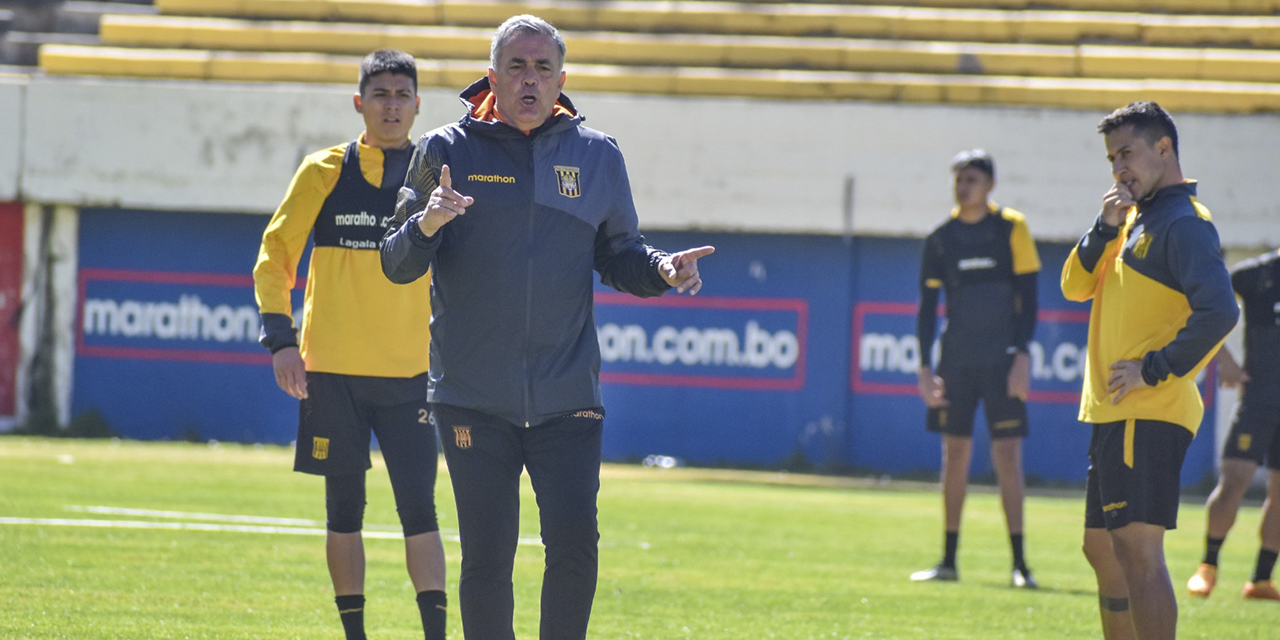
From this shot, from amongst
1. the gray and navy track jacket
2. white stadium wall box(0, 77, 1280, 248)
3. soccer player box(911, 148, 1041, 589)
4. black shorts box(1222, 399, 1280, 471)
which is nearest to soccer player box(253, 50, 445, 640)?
the gray and navy track jacket

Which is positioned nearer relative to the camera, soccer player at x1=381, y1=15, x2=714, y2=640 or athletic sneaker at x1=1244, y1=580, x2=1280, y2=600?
soccer player at x1=381, y1=15, x2=714, y2=640

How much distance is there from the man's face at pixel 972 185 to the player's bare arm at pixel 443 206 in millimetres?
5832

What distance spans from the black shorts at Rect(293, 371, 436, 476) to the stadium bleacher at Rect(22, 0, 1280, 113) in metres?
14.8

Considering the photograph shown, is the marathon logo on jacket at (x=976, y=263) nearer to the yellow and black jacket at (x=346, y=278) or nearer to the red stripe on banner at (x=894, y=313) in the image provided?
the yellow and black jacket at (x=346, y=278)

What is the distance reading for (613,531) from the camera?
1154cm

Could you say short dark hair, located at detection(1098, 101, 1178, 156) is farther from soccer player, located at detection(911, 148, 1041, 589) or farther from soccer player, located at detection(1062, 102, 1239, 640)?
soccer player, located at detection(911, 148, 1041, 589)

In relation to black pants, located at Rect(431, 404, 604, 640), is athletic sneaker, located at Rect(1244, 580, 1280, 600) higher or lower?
lower

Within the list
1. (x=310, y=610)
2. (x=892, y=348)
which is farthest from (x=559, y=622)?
(x=892, y=348)

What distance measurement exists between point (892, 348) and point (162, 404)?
29.7ft

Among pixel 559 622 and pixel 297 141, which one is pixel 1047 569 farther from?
pixel 297 141

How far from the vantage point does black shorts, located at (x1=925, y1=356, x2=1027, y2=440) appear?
9.95 metres

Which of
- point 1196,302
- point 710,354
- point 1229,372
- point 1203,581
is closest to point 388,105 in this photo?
point 1196,302

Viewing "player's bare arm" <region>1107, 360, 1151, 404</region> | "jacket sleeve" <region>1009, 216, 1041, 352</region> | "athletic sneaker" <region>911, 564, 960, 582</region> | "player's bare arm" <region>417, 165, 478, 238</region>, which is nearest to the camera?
"player's bare arm" <region>417, 165, 478, 238</region>

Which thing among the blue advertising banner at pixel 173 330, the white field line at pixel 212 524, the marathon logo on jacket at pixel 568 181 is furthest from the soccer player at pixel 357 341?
the blue advertising banner at pixel 173 330
